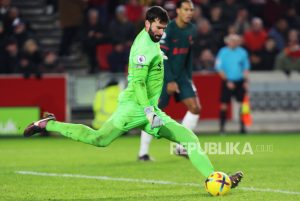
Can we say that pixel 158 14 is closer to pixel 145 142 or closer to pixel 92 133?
pixel 92 133

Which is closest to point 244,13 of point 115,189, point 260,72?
point 260,72

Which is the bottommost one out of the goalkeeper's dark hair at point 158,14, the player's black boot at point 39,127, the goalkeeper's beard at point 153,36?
the player's black boot at point 39,127

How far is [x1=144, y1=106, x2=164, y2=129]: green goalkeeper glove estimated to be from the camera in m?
9.80

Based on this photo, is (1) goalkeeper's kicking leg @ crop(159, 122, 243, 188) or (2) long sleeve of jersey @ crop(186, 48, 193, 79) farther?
(2) long sleeve of jersey @ crop(186, 48, 193, 79)

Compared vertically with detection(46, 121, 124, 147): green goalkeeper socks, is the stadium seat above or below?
below

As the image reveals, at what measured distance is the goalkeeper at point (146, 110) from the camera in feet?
33.1

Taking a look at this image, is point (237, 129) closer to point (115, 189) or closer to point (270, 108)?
point (270, 108)

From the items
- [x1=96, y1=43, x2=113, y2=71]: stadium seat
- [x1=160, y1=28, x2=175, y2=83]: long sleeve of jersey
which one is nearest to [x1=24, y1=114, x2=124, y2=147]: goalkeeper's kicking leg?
[x1=160, y1=28, x2=175, y2=83]: long sleeve of jersey

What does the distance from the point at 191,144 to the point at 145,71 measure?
3.25 feet

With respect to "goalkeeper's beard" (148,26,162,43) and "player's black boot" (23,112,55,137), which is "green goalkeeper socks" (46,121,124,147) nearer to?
"player's black boot" (23,112,55,137)

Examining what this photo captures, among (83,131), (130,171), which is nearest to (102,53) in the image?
(130,171)

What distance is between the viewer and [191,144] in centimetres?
1019

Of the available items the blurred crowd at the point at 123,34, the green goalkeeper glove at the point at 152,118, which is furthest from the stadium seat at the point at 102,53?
the green goalkeeper glove at the point at 152,118

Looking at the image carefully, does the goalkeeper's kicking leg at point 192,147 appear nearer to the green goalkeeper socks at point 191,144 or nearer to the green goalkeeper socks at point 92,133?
the green goalkeeper socks at point 191,144
